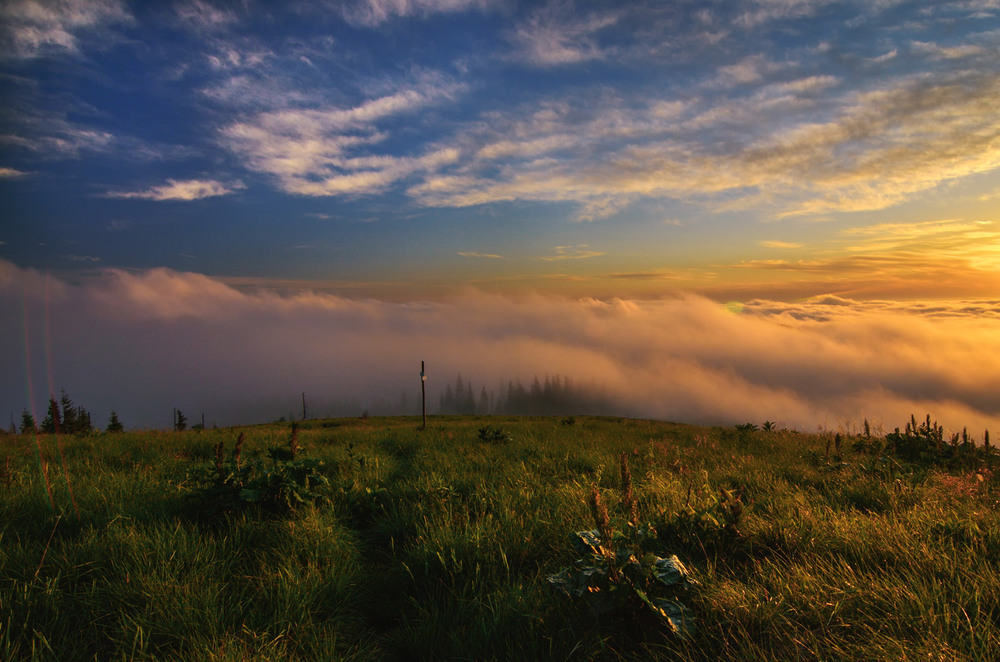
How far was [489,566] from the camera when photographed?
3.62m

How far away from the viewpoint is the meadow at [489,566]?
8.77ft

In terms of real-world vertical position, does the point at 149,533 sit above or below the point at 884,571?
above

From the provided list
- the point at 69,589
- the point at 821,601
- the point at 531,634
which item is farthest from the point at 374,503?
the point at 821,601

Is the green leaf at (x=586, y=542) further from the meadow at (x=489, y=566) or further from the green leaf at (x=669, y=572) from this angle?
the green leaf at (x=669, y=572)

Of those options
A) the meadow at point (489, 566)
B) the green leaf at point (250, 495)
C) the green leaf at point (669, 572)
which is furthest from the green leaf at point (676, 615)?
the green leaf at point (250, 495)

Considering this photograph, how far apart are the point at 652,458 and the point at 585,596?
526cm

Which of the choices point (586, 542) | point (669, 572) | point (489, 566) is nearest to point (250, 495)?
point (489, 566)

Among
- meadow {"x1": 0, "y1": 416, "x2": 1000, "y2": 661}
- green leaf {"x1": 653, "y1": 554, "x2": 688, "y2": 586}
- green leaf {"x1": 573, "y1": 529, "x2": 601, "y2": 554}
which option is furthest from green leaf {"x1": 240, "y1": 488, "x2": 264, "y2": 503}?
green leaf {"x1": 653, "y1": 554, "x2": 688, "y2": 586}

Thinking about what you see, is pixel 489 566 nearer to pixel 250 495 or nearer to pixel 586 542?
pixel 586 542

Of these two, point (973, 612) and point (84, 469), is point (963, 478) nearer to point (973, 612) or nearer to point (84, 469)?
point (973, 612)

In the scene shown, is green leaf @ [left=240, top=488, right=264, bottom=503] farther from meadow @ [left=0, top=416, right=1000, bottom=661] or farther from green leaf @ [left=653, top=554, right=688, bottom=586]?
green leaf @ [left=653, top=554, right=688, bottom=586]

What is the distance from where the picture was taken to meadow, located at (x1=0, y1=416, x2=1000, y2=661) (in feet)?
8.77

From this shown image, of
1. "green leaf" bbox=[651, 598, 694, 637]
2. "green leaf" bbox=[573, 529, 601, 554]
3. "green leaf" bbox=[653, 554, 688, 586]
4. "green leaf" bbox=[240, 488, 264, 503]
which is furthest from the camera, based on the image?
"green leaf" bbox=[240, 488, 264, 503]

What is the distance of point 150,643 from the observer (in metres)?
2.73
